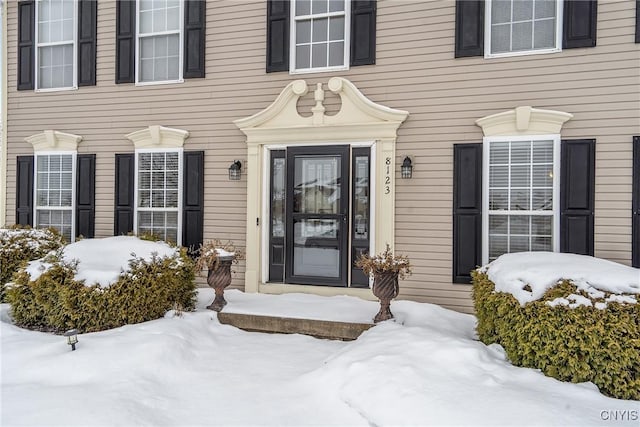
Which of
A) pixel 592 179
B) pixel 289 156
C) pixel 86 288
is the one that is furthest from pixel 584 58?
pixel 86 288

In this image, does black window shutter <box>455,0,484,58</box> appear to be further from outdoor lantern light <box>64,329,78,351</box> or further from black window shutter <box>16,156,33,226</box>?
black window shutter <box>16,156,33,226</box>

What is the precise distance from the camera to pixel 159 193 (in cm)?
647

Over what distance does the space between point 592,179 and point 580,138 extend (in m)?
0.50

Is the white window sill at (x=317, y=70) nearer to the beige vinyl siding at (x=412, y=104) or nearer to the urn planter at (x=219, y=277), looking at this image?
the beige vinyl siding at (x=412, y=104)

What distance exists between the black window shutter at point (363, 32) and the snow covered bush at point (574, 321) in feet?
11.1

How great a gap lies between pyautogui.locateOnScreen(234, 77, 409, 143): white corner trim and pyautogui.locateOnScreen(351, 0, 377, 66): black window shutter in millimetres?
426

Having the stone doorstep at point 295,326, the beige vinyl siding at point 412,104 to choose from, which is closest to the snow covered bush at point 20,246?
the beige vinyl siding at point 412,104

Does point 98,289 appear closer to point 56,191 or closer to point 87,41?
point 56,191

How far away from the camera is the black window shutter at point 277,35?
584cm

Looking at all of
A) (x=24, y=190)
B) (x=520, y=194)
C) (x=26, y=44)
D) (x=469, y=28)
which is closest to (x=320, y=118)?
(x=469, y=28)

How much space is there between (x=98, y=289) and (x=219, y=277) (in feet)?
4.36

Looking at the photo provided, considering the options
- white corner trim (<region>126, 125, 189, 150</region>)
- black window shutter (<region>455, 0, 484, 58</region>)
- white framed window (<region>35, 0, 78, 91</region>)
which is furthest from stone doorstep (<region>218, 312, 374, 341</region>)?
Result: white framed window (<region>35, 0, 78, 91</region>)

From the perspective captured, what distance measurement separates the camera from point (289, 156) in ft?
19.0

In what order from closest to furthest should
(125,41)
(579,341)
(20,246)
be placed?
1. (579,341)
2. (20,246)
3. (125,41)
